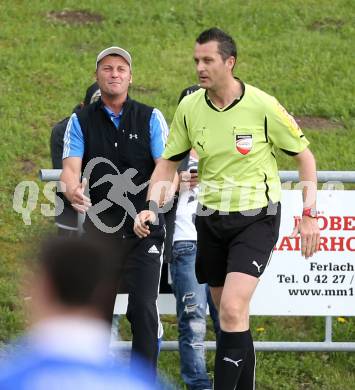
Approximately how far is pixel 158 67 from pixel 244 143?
7.11 m

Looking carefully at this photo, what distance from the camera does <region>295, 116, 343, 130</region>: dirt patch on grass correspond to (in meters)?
12.6

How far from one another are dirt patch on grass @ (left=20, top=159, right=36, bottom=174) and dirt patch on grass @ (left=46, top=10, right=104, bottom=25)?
3.87 metres

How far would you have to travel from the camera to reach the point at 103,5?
15.4m

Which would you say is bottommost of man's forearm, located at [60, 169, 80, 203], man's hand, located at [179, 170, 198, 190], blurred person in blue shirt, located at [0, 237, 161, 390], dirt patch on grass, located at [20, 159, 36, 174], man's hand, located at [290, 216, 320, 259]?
blurred person in blue shirt, located at [0, 237, 161, 390]

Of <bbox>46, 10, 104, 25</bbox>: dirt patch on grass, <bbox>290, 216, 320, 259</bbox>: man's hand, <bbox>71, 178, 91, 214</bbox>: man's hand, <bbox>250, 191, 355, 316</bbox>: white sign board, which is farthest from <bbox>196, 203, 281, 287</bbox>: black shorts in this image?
<bbox>46, 10, 104, 25</bbox>: dirt patch on grass

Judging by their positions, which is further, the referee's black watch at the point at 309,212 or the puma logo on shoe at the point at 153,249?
the puma logo on shoe at the point at 153,249

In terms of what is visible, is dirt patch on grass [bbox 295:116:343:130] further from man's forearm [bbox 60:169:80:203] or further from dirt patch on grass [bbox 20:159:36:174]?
man's forearm [bbox 60:169:80:203]

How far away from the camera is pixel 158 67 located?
548 inches

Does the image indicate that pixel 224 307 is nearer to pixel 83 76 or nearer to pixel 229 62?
pixel 229 62

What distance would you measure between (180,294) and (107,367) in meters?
4.75

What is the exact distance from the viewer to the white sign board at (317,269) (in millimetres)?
8266

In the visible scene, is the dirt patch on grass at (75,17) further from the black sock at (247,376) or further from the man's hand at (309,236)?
the black sock at (247,376)

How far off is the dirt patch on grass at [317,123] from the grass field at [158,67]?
15mm

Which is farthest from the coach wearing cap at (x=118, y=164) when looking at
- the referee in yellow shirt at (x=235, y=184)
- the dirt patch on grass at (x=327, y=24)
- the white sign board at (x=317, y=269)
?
the dirt patch on grass at (x=327, y=24)
